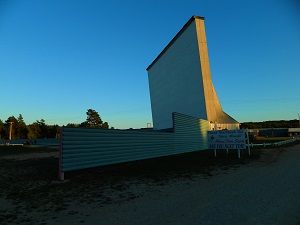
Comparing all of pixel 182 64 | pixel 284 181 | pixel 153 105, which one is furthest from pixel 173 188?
pixel 153 105

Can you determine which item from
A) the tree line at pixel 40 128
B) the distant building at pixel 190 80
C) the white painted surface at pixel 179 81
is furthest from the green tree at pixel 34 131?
the distant building at pixel 190 80

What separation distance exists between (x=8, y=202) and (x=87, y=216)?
278cm

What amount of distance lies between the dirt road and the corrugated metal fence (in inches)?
149

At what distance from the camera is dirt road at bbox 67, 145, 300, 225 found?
155 inches

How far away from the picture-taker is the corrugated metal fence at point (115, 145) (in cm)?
855

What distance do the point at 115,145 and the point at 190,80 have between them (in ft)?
68.0

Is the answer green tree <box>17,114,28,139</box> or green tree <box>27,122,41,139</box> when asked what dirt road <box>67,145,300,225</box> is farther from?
green tree <box>17,114,28,139</box>

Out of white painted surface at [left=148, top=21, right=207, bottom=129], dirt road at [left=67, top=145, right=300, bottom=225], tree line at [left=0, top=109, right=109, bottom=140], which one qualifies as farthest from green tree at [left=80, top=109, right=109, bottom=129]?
dirt road at [left=67, top=145, right=300, bottom=225]

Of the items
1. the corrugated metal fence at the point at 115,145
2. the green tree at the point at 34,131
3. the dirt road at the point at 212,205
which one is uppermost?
the green tree at the point at 34,131

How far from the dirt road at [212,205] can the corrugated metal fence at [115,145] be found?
3.78 m

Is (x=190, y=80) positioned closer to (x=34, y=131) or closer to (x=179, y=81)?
(x=179, y=81)

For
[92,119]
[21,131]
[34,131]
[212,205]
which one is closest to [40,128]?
[34,131]

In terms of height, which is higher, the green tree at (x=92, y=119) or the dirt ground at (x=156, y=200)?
the green tree at (x=92, y=119)

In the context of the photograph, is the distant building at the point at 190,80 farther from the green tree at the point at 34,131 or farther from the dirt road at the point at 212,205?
the green tree at the point at 34,131
